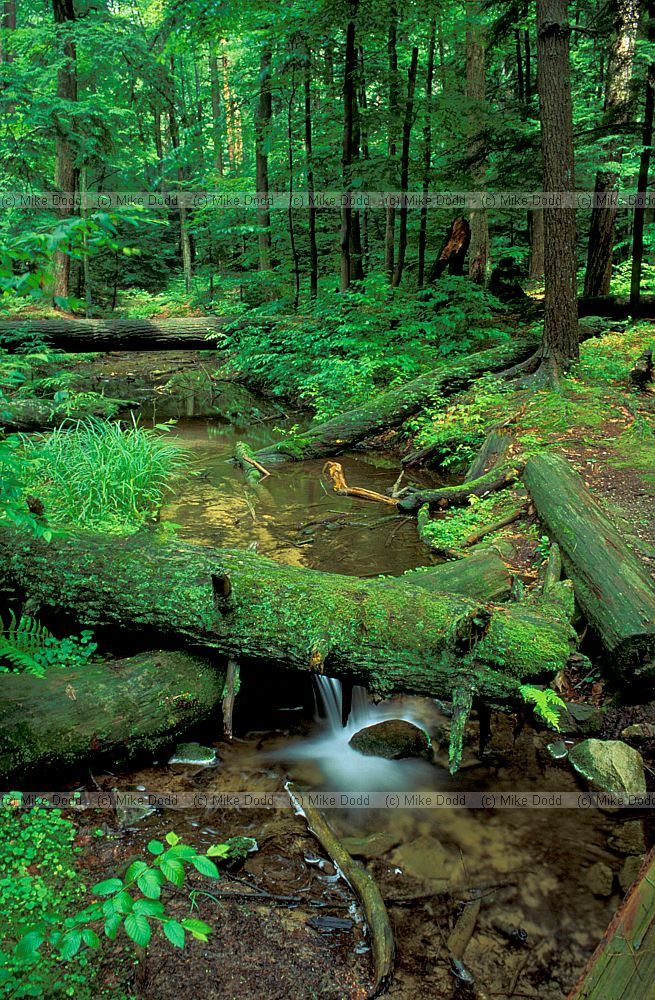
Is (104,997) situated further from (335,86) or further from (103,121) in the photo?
(103,121)

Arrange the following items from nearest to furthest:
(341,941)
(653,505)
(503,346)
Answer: (341,941) → (653,505) → (503,346)

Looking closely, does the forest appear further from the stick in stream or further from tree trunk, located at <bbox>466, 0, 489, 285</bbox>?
tree trunk, located at <bbox>466, 0, 489, 285</bbox>

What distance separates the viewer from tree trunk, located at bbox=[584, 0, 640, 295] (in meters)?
9.39

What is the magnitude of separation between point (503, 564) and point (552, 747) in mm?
1559

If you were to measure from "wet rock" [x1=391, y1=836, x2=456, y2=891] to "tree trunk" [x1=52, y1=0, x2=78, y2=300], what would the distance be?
41.1 ft

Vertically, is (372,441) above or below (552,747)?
above

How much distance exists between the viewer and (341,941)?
2.60 m

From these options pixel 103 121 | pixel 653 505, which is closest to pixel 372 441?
pixel 653 505

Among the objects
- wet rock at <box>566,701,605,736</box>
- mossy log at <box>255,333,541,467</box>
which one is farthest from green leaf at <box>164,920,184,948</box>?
mossy log at <box>255,333,541,467</box>

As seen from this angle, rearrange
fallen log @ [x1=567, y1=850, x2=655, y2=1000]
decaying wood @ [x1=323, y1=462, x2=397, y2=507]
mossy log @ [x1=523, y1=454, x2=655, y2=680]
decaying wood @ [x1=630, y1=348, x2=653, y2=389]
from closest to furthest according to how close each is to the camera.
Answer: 1. fallen log @ [x1=567, y1=850, x2=655, y2=1000]
2. mossy log @ [x1=523, y1=454, x2=655, y2=680]
3. decaying wood @ [x1=323, y1=462, x2=397, y2=507]
4. decaying wood @ [x1=630, y1=348, x2=653, y2=389]

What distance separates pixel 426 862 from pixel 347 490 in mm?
5031

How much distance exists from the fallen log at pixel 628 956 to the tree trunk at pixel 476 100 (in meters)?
11.3

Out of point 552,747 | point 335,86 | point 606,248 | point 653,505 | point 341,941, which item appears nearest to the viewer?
point 341,941

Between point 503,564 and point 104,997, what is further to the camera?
point 503,564
